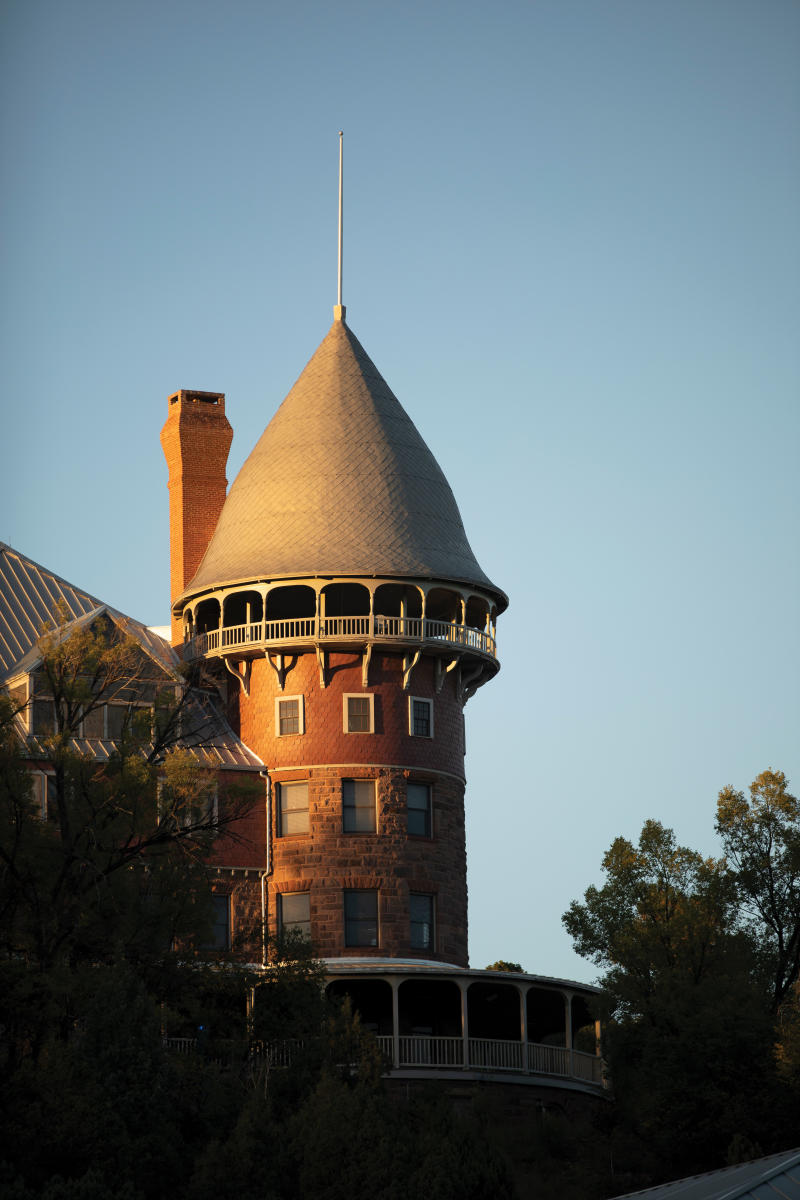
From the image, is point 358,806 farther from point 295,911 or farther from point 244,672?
point 244,672

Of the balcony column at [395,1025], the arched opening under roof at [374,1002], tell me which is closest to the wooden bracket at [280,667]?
the arched opening under roof at [374,1002]

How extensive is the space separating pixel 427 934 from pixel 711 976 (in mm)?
7957

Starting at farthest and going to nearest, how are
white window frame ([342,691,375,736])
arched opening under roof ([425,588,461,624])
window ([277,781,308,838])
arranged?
arched opening under roof ([425,588,461,624]), white window frame ([342,691,375,736]), window ([277,781,308,838])

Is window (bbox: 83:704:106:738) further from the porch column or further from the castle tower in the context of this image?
the porch column

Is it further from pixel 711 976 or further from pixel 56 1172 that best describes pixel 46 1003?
pixel 711 976

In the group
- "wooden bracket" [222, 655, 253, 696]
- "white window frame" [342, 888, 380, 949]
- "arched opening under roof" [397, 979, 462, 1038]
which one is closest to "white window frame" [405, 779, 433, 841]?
"white window frame" [342, 888, 380, 949]

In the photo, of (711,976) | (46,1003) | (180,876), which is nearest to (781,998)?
(711,976)

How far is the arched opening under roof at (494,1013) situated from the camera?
54.6 m

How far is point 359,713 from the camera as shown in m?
54.5

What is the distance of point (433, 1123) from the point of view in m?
37.9

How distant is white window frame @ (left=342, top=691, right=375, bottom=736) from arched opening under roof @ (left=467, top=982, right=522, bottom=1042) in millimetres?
7191

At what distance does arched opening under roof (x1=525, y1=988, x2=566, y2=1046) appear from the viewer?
5462 centimetres

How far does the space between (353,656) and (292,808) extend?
4219 millimetres

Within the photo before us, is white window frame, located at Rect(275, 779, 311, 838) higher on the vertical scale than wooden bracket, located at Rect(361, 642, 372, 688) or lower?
lower
